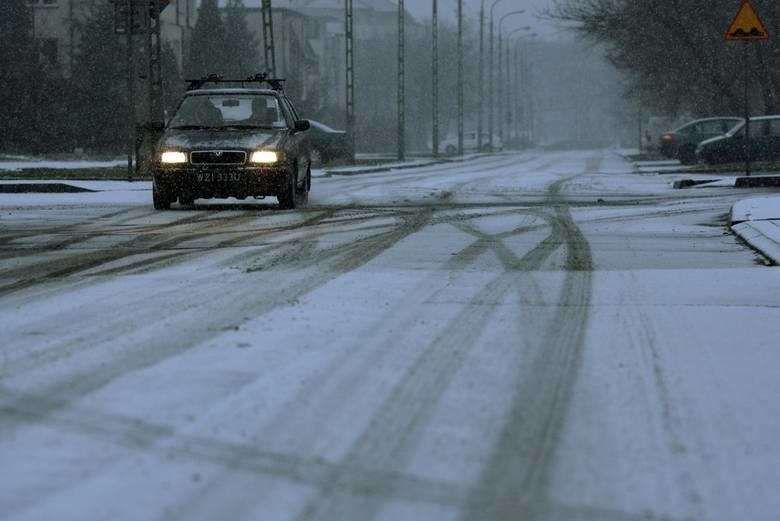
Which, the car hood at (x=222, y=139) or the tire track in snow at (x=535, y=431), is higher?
the car hood at (x=222, y=139)

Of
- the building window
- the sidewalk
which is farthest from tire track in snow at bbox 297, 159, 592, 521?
the building window

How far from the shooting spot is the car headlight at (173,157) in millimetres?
17422

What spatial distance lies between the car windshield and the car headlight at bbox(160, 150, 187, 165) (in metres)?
0.89

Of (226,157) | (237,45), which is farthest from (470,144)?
(226,157)

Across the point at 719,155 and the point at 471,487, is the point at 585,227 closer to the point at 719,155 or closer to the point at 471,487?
the point at 471,487

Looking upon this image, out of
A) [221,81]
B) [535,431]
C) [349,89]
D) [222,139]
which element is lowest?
[535,431]

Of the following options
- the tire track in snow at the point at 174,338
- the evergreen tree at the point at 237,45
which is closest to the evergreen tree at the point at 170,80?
the evergreen tree at the point at 237,45

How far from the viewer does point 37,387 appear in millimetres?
5371

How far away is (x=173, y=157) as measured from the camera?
17.5 meters

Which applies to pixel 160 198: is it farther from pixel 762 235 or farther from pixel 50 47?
pixel 50 47

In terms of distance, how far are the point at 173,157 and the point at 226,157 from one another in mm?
672

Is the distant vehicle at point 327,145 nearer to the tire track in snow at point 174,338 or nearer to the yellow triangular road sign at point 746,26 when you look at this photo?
the yellow triangular road sign at point 746,26

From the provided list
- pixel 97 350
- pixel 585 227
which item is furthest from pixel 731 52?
pixel 97 350

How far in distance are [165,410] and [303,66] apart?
97866mm
